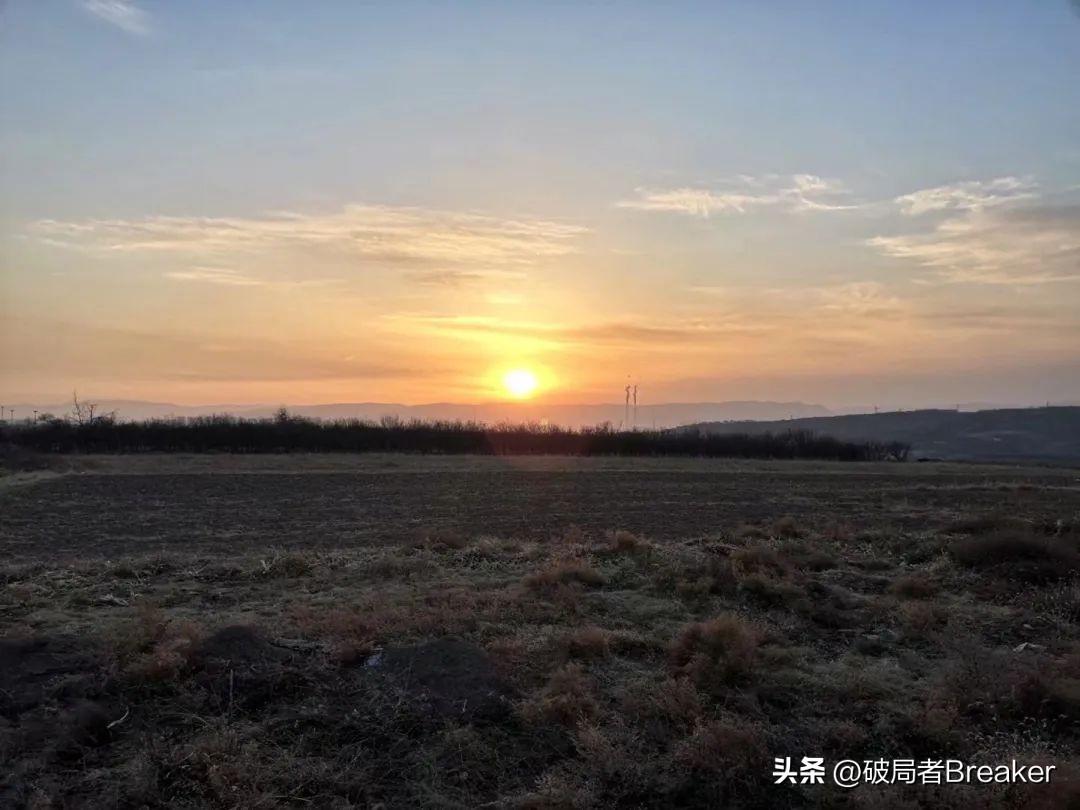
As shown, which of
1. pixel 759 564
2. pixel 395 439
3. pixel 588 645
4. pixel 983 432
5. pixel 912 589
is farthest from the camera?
pixel 983 432

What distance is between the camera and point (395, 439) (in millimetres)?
87000

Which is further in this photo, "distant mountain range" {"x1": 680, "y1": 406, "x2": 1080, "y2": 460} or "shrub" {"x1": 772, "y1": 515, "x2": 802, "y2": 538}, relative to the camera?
"distant mountain range" {"x1": 680, "y1": 406, "x2": 1080, "y2": 460}

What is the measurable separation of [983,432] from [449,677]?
188886 mm

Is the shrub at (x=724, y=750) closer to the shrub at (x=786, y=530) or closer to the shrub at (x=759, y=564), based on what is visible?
the shrub at (x=759, y=564)

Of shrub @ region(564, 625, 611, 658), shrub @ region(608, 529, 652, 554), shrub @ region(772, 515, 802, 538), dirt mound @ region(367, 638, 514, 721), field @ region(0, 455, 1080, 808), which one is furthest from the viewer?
shrub @ region(772, 515, 802, 538)

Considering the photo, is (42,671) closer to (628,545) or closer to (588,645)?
(588,645)

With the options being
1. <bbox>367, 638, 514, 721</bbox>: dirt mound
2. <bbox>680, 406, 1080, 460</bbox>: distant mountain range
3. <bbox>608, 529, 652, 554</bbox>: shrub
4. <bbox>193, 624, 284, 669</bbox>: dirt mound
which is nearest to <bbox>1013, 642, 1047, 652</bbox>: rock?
<bbox>367, 638, 514, 721</bbox>: dirt mound

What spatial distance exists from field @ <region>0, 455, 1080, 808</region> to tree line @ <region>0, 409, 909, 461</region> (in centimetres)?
6830

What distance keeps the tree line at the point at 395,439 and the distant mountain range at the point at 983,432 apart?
180 ft

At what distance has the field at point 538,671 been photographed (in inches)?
243

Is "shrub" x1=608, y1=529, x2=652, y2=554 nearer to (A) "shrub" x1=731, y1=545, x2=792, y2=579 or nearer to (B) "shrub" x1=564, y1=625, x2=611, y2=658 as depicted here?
(A) "shrub" x1=731, y1=545, x2=792, y2=579

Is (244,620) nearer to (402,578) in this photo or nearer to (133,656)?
(133,656)

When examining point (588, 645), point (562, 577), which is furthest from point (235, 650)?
point (562, 577)

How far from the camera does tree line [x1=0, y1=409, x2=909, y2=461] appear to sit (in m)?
80.2
